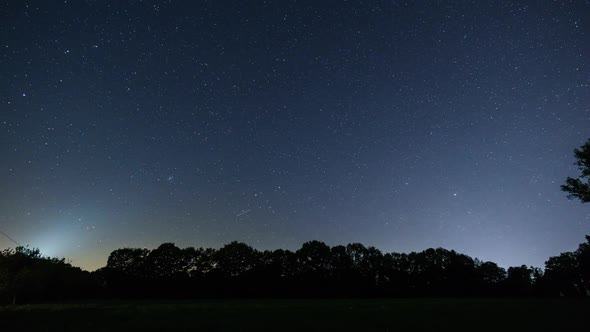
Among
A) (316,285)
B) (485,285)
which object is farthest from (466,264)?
(316,285)

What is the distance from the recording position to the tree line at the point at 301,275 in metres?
74.6

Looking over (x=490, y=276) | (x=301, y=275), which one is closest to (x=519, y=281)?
(x=490, y=276)

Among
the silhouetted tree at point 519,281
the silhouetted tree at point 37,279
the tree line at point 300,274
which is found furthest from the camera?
the silhouetted tree at point 519,281

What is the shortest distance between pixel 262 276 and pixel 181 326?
64.5 metres

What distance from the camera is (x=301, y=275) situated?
83.4m

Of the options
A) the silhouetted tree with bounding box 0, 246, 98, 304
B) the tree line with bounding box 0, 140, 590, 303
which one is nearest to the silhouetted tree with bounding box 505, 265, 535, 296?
the tree line with bounding box 0, 140, 590, 303

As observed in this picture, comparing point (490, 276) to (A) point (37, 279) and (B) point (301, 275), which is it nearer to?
(B) point (301, 275)

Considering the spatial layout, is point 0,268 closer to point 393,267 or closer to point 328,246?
point 328,246

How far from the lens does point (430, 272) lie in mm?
90688

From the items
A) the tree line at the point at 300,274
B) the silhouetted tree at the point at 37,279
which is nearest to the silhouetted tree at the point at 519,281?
the tree line at the point at 300,274

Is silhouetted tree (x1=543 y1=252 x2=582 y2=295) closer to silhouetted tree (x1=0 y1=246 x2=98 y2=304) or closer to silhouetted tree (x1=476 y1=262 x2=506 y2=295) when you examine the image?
silhouetted tree (x1=476 y1=262 x2=506 y2=295)

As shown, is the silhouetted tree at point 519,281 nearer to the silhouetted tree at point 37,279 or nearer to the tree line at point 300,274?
the tree line at point 300,274

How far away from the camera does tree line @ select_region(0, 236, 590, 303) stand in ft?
245

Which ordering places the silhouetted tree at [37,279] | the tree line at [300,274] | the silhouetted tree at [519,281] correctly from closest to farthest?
1. the silhouetted tree at [37,279]
2. the tree line at [300,274]
3. the silhouetted tree at [519,281]
